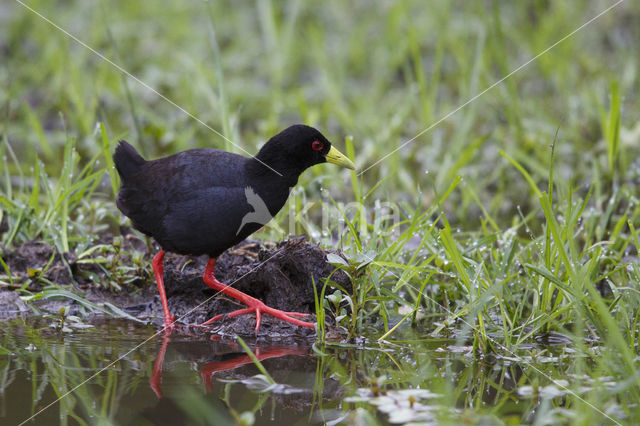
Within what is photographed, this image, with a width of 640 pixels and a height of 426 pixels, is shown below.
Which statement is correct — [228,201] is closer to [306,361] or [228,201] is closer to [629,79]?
[306,361]

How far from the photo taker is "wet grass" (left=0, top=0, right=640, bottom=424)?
3.51 m

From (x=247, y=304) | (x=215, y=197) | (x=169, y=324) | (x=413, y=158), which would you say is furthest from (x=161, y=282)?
(x=413, y=158)

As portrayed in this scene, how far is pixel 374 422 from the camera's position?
2682 mm

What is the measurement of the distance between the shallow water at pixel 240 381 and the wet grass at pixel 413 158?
0.03 m

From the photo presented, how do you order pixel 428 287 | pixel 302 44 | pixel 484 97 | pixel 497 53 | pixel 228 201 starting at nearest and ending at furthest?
pixel 228 201, pixel 428 287, pixel 497 53, pixel 484 97, pixel 302 44

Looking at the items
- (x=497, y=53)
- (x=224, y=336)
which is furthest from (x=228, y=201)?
(x=497, y=53)

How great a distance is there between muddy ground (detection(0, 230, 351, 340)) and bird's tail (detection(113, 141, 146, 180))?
539 millimetres

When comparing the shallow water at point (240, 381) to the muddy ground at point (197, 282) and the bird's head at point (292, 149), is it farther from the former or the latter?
the bird's head at point (292, 149)

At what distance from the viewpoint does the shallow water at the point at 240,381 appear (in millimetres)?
2861

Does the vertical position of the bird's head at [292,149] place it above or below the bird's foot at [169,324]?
above

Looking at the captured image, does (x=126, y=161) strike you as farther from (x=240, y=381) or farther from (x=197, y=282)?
(x=240, y=381)

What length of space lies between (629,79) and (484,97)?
1610mm

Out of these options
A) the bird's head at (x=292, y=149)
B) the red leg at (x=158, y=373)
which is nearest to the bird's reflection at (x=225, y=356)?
the red leg at (x=158, y=373)

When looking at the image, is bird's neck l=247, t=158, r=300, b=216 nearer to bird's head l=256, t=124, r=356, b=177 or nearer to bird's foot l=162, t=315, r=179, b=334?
bird's head l=256, t=124, r=356, b=177
